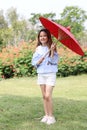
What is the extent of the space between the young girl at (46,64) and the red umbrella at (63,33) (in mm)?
155

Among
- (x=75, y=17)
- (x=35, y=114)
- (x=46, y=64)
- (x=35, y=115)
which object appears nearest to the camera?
(x=46, y=64)

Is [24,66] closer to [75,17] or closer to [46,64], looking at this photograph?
[46,64]

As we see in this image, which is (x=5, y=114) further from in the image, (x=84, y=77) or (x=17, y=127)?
(x=84, y=77)

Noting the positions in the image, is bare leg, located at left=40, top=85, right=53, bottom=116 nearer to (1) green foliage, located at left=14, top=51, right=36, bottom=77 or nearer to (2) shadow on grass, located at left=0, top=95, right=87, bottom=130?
(2) shadow on grass, located at left=0, top=95, right=87, bottom=130

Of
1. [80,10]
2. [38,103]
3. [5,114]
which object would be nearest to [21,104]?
[38,103]

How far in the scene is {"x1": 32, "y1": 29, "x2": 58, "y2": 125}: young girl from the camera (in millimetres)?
5664

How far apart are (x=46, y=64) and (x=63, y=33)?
56cm

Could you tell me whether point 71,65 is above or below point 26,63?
below

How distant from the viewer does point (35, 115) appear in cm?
640

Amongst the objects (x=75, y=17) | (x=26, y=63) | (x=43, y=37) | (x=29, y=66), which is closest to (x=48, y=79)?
(x=43, y=37)

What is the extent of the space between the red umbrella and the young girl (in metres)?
0.15

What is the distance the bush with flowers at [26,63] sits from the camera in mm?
15234

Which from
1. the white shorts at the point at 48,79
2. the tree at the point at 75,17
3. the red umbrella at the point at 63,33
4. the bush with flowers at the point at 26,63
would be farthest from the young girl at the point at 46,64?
the tree at the point at 75,17

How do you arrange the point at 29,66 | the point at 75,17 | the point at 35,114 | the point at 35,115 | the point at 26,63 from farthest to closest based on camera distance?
the point at 75,17 < the point at 26,63 < the point at 29,66 < the point at 35,114 < the point at 35,115
